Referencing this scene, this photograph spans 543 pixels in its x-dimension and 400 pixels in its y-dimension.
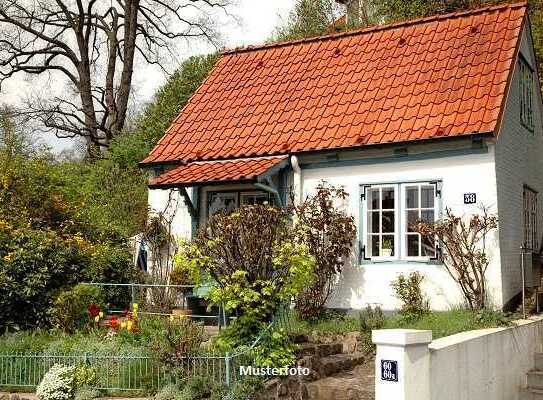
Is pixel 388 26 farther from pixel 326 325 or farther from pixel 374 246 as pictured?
pixel 326 325

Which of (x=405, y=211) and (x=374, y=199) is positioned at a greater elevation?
(x=374, y=199)

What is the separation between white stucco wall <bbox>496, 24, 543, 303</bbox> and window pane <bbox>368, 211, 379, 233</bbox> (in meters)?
2.30

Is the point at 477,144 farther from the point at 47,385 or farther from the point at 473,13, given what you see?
the point at 47,385

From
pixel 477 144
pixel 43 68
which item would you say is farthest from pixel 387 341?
pixel 43 68

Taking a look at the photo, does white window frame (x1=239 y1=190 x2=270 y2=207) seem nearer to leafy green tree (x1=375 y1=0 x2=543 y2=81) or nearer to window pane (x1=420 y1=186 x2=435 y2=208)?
window pane (x1=420 y1=186 x2=435 y2=208)

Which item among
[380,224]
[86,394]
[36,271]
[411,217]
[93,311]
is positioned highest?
[411,217]

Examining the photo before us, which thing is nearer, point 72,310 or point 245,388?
point 245,388

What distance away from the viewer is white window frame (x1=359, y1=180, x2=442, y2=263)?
12664mm

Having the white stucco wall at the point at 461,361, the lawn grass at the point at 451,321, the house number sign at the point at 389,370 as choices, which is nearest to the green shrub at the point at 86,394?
the white stucco wall at the point at 461,361

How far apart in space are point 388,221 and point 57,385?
6863 mm

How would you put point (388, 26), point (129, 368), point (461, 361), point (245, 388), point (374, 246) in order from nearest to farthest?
point (461, 361)
point (245, 388)
point (129, 368)
point (374, 246)
point (388, 26)

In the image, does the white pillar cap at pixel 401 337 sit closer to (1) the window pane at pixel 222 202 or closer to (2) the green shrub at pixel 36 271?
(2) the green shrub at pixel 36 271

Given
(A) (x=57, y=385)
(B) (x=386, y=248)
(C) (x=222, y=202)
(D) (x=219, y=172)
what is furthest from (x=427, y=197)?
(A) (x=57, y=385)

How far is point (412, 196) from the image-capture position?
13.1m
